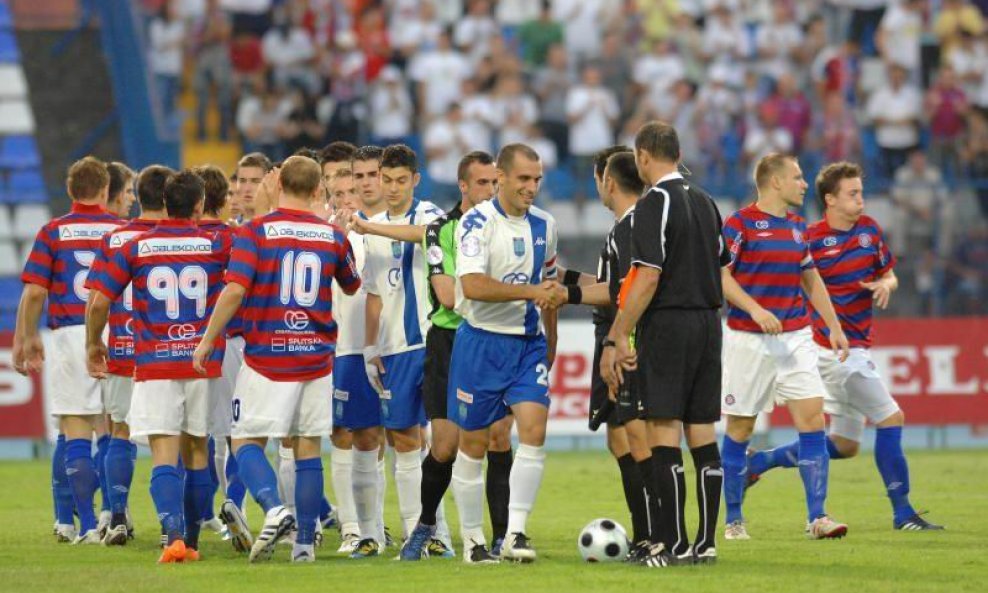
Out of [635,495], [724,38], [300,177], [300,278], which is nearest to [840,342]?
[635,495]

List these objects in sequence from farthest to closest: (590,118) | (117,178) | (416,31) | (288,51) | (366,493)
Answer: (416,31), (288,51), (590,118), (117,178), (366,493)

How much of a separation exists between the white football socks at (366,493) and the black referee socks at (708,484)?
221 cm

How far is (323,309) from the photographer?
32.6 feet

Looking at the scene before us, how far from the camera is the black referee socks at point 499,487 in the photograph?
32.4 feet

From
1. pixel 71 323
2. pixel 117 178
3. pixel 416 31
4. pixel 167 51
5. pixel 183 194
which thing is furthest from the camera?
pixel 416 31

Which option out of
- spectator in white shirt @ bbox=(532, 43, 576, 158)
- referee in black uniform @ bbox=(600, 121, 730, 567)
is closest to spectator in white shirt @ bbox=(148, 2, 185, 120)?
spectator in white shirt @ bbox=(532, 43, 576, 158)

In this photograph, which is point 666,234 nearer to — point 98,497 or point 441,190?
point 98,497

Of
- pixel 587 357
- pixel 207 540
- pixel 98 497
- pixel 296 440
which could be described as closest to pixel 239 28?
pixel 587 357

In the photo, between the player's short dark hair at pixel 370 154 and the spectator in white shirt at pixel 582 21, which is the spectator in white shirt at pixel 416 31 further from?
the player's short dark hair at pixel 370 154

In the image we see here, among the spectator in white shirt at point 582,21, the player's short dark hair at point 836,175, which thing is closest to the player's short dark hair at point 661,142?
the player's short dark hair at point 836,175

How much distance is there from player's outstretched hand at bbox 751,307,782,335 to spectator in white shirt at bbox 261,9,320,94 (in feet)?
46.0

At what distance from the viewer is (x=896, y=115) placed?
2430cm

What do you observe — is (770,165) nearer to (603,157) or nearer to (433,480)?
(603,157)

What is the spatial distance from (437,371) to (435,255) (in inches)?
27.7
